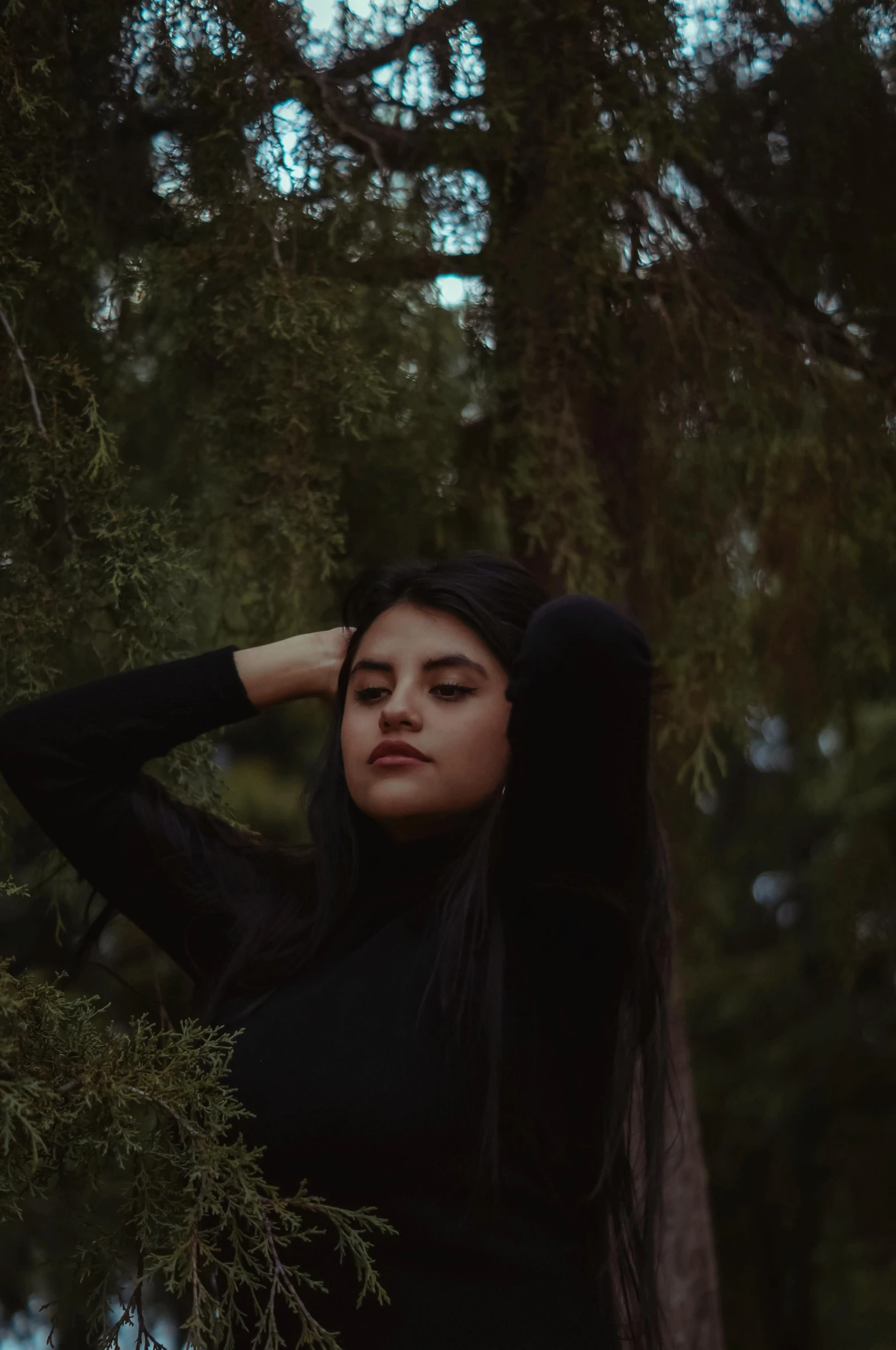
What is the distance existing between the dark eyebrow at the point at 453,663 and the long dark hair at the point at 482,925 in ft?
0.18

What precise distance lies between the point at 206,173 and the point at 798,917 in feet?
23.8

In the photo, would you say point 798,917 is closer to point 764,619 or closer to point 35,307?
point 764,619

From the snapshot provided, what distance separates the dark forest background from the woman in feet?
1.48

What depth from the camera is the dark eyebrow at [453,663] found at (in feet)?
7.56

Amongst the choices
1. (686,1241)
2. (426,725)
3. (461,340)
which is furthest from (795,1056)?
(426,725)

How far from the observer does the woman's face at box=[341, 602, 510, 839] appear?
228cm

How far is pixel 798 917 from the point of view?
30.6ft

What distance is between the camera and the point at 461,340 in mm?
4070

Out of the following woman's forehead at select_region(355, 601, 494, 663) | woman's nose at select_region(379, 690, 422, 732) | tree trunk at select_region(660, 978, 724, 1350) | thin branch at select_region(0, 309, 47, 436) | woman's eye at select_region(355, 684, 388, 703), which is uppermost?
thin branch at select_region(0, 309, 47, 436)

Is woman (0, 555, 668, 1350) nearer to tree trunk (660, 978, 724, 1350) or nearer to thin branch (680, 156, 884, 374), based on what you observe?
tree trunk (660, 978, 724, 1350)

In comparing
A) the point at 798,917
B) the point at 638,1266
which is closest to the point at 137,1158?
the point at 638,1266

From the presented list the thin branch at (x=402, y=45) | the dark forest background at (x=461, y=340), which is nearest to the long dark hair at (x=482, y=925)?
the dark forest background at (x=461, y=340)

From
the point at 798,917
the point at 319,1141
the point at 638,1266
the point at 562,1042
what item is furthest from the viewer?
the point at 798,917

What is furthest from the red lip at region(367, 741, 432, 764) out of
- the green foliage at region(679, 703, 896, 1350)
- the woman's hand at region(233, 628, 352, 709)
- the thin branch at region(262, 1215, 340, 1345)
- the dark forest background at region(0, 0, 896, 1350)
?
the green foliage at region(679, 703, 896, 1350)
